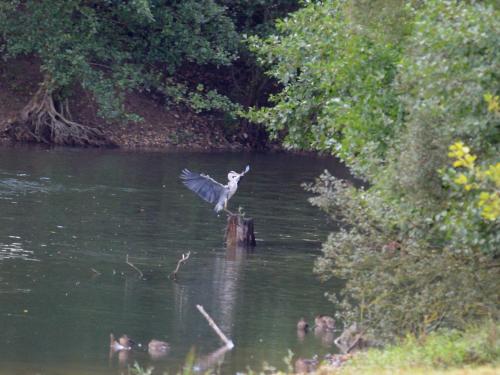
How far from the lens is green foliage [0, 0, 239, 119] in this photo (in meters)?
32.5

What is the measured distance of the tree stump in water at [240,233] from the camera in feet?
63.7

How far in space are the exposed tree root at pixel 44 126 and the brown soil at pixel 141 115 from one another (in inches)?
29.1

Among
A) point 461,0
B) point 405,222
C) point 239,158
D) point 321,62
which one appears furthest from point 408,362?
point 239,158

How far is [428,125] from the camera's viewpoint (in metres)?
10.3

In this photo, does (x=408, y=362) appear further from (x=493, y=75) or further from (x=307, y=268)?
(x=307, y=268)

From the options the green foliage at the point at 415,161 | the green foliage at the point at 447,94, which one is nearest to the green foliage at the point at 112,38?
the green foliage at the point at 415,161

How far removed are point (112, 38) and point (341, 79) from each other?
21.2 meters

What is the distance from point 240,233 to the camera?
63.8ft

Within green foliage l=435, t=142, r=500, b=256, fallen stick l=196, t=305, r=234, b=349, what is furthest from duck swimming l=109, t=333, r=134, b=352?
green foliage l=435, t=142, r=500, b=256

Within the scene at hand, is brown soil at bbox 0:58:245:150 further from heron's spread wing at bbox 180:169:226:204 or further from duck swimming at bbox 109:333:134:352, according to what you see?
duck swimming at bbox 109:333:134:352

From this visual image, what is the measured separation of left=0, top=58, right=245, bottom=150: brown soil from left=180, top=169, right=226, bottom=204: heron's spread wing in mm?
16387

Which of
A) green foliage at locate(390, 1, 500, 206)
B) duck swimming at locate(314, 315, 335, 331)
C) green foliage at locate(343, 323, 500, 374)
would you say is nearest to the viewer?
green foliage at locate(343, 323, 500, 374)

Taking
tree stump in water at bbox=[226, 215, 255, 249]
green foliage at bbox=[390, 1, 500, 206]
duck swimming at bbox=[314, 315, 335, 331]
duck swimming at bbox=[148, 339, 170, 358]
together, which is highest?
green foliage at bbox=[390, 1, 500, 206]

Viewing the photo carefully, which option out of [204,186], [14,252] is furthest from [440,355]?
[204,186]
